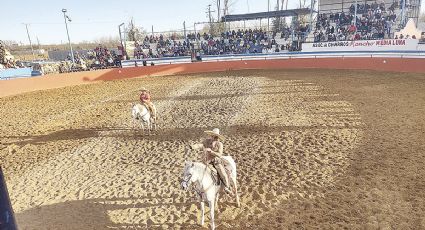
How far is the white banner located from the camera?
83.8 ft

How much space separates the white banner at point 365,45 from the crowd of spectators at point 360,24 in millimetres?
1780

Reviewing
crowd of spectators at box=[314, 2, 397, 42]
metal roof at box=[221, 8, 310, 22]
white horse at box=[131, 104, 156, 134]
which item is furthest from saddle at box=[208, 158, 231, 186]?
metal roof at box=[221, 8, 310, 22]

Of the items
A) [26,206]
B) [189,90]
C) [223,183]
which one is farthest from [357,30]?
[26,206]

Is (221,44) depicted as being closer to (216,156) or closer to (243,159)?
(243,159)

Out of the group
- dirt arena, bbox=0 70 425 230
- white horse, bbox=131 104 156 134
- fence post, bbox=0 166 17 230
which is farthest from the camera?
white horse, bbox=131 104 156 134

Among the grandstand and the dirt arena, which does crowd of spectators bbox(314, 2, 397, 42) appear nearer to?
the grandstand

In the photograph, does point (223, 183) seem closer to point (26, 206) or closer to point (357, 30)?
point (26, 206)

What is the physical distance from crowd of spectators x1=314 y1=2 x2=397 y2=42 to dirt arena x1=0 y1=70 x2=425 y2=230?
11.6m

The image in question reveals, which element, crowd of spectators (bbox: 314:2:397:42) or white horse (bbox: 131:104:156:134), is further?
crowd of spectators (bbox: 314:2:397:42)

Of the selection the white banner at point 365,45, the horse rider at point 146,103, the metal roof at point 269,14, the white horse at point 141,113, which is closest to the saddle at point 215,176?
the white horse at point 141,113

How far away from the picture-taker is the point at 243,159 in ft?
35.7

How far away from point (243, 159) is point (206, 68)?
23806mm

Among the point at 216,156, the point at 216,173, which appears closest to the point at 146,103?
the point at 216,156

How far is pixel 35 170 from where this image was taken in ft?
35.1
